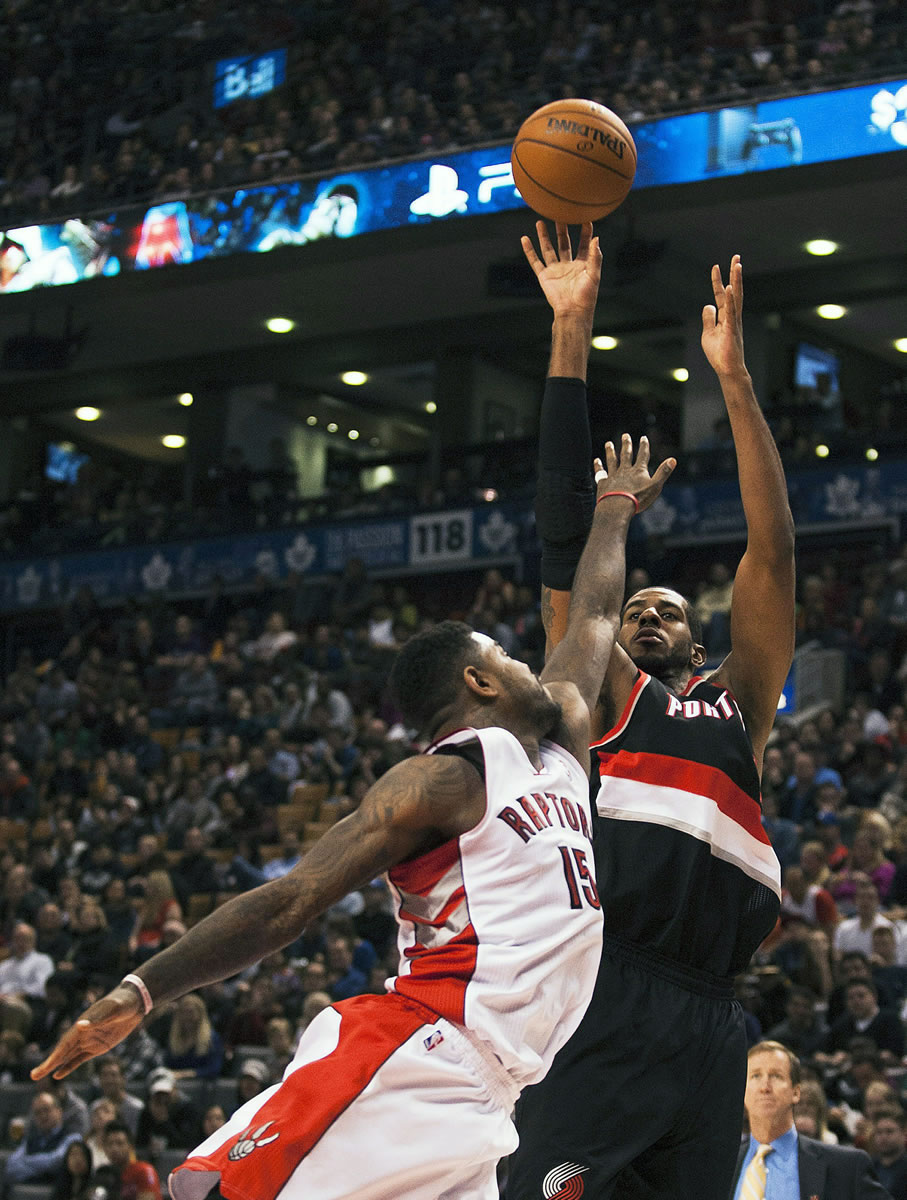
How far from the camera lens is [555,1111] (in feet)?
12.7

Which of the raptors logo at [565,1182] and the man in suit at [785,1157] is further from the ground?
the raptors logo at [565,1182]

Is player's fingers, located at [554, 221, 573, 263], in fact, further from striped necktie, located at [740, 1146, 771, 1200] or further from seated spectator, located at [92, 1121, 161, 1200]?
seated spectator, located at [92, 1121, 161, 1200]

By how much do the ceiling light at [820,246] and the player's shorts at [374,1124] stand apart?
728 inches

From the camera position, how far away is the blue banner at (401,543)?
62.2 ft

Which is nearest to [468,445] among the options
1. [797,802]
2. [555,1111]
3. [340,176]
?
[340,176]

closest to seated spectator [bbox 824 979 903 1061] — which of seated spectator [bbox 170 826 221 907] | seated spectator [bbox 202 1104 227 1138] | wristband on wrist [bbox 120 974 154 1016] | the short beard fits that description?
seated spectator [bbox 202 1104 227 1138]

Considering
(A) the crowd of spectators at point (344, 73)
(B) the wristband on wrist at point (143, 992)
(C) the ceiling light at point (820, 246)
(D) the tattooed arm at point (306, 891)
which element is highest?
(A) the crowd of spectators at point (344, 73)

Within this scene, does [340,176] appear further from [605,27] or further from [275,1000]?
[275,1000]

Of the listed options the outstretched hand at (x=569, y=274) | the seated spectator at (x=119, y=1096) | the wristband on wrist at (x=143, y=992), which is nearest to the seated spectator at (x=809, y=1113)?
the outstretched hand at (x=569, y=274)

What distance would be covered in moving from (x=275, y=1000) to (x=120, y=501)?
47.9ft

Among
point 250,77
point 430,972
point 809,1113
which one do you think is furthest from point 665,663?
point 250,77

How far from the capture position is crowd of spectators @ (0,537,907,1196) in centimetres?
1010

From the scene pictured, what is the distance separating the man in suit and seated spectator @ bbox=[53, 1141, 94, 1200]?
6.57 m

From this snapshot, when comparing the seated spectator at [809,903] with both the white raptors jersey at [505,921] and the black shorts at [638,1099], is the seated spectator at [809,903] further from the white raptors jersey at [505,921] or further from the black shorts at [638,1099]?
the white raptors jersey at [505,921]
